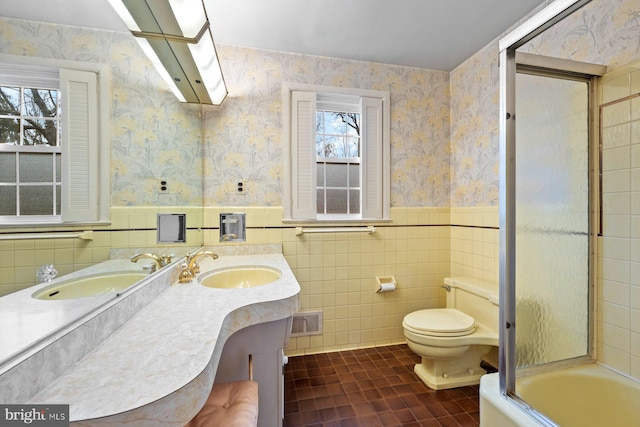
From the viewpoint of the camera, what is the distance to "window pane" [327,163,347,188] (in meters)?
2.32

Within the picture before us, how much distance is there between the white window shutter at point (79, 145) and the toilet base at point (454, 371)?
2.06m

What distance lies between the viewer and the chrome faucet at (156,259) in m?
1.11

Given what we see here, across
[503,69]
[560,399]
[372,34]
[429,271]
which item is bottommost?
[560,399]

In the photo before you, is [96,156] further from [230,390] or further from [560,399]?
[560,399]

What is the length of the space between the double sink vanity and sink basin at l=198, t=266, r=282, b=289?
34cm

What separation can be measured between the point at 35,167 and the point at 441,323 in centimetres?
205

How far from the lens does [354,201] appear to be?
2.36 meters

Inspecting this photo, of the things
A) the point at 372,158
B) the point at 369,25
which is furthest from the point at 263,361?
the point at 369,25

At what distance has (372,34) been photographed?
1.90 m

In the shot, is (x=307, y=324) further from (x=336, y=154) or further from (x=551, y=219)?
(x=551, y=219)

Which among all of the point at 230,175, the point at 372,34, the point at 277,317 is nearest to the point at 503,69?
the point at 372,34

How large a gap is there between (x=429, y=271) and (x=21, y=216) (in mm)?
2486

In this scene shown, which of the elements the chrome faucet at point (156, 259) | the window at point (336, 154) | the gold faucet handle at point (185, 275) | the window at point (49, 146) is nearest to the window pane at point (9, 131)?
the window at point (49, 146)

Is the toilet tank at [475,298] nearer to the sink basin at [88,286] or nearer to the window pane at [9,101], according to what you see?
the sink basin at [88,286]
